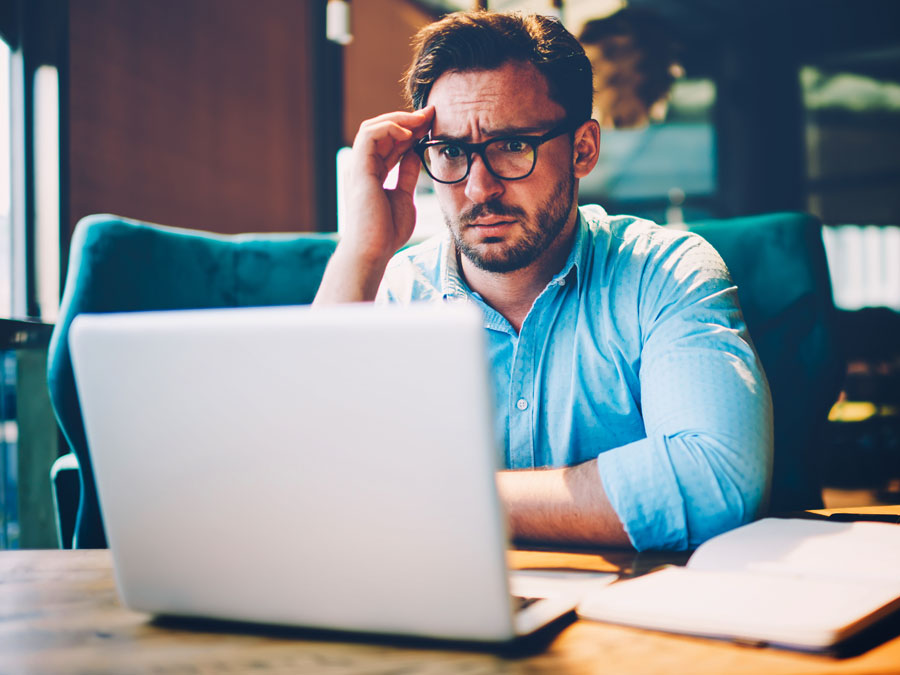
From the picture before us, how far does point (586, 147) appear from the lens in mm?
1530

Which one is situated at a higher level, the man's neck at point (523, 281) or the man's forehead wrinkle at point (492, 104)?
the man's forehead wrinkle at point (492, 104)

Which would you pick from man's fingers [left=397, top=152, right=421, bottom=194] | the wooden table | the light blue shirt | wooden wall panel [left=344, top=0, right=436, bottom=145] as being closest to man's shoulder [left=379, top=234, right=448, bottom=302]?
the light blue shirt

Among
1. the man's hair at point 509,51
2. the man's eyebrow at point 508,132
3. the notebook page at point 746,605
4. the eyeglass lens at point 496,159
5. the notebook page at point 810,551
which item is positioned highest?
the man's hair at point 509,51

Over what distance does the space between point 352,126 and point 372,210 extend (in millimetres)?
3273

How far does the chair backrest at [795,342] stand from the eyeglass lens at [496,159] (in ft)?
1.74

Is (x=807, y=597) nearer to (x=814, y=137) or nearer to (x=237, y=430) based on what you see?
(x=237, y=430)

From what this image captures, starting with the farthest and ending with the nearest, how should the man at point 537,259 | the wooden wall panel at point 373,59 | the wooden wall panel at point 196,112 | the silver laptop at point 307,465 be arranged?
the wooden wall panel at point 373,59 < the wooden wall panel at point 196,112 < the man at point 537,259 < the silver laptop at point 307,465

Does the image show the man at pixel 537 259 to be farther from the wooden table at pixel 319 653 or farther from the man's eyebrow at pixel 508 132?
the wooden table at pixel 319 653

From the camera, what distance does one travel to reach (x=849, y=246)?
25.7 feet

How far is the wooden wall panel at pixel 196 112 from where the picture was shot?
271 centimetres

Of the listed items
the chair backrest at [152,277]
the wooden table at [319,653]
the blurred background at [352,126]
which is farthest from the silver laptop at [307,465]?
the blurred background at [352,126]

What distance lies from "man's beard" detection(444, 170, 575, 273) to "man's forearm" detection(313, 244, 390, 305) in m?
0.16

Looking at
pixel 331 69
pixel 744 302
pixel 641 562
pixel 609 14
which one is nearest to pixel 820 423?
pixel 744 302

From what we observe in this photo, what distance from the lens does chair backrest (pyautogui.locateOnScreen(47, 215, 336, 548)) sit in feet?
4.87
